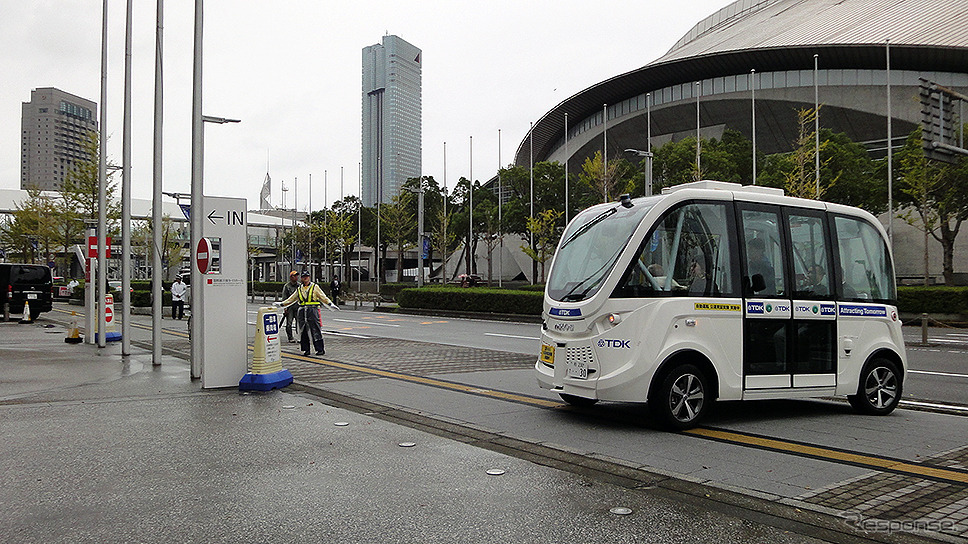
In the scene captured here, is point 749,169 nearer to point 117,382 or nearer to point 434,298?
point 434,298

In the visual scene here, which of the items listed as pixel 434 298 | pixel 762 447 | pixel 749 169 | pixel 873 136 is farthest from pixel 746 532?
pixel 873 136

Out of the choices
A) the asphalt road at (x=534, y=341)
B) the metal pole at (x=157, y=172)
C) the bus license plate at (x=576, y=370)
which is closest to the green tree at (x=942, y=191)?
the asphalt road at (x=534, y=341)

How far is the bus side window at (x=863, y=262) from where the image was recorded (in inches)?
337

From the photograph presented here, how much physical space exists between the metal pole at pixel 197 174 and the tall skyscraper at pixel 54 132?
21.8 metres

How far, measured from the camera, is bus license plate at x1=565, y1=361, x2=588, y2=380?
7.55 metres

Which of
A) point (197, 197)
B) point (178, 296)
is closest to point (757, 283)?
point (197, 197)

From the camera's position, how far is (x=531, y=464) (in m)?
5.96

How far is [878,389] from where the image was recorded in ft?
28.3

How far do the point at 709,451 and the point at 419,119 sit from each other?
4653 inches

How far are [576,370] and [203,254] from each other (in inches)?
230

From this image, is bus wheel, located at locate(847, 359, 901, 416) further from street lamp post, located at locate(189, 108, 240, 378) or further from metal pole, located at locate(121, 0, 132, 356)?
metal pole, located at locate(121, 0, 132, 356)

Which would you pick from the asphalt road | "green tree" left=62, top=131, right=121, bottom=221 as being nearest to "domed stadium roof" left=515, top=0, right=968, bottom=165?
the asphalt road

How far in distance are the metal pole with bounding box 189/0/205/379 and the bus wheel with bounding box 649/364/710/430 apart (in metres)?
6.93

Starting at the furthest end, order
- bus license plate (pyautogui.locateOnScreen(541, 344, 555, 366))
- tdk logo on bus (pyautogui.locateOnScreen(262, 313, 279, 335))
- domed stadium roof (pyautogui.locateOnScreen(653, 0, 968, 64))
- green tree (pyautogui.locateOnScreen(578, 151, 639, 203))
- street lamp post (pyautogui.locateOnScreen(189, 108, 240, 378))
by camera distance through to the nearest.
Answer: domed stadium roof (pyautogui.locateOnScreen(653, 0, 968, 64))
green tree (pyautogui.locateOnScreen(578, 151, 639, 203))
street lamp post (pyautogui.locateOnScreen(189, 108, 240, 378))
tdk logo on bus (pyautogui.locateOnScreen(262, 313, 279, 335))
bus license plate (pyautogui.locateOnScreen(541, 344, 555, 366))
